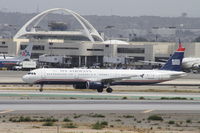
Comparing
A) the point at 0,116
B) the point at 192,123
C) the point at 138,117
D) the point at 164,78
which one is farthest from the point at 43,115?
the point at 164,78

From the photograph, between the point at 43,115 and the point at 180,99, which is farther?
the point at 180,99

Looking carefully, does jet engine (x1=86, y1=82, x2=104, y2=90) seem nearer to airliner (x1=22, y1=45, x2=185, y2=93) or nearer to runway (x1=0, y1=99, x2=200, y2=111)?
airliner (x1=22, y1=45, x2=185, y2=93)

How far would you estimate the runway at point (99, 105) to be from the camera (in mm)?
61906

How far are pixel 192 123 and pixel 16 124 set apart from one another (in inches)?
540

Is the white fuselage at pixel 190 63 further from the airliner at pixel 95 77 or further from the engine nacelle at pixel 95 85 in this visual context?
the engine nacelle at pixel 95 85

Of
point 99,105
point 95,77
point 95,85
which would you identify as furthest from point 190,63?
point 99,105

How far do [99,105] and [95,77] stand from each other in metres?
30.7

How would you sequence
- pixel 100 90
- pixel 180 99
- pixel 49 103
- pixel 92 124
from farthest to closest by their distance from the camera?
pixel 100 90
pixel 180 99
pixel 49 103
pixel 92 124

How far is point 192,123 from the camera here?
171 feet

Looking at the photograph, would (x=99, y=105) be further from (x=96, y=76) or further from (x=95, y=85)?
(x=96, y=76)

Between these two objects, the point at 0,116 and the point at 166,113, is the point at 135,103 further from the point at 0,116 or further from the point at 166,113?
the point at 0,116

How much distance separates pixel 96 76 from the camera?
9688 cm

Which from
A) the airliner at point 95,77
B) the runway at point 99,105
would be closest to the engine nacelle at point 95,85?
the airliner at point 95,77

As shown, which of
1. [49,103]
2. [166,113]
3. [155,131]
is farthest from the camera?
[49,103]
